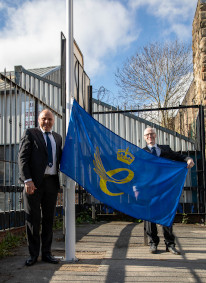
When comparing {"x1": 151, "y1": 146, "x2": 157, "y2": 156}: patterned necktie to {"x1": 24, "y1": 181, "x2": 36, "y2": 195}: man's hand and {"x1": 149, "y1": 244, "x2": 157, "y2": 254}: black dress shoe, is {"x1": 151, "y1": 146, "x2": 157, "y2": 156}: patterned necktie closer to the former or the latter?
{"x1": 149, "y1": 244, "x2": 157, "y2": 254}: black dress shoe

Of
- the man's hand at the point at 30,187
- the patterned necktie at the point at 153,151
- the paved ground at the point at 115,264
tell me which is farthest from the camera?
the patterned necktie at the point at 153,151

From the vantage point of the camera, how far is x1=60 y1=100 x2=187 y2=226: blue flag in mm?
4215

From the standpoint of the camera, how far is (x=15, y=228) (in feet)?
18.2

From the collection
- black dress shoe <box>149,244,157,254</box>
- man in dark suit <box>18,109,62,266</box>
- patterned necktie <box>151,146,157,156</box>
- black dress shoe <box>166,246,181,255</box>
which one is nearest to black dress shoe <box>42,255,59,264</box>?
man in dark suit <box>18,109,62,266</box>

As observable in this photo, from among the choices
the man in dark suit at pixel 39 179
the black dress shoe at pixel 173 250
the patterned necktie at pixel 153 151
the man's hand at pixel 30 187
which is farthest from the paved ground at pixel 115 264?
the patterned necktie at pixel 153 151

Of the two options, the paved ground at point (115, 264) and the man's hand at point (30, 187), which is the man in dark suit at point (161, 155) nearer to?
the paved ground at point (115, 264)

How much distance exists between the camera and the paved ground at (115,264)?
3.53 meters

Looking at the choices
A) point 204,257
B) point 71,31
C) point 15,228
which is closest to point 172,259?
point 204,257

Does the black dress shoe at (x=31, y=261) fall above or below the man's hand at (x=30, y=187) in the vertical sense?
below

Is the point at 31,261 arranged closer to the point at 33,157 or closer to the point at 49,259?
the point at 49,259

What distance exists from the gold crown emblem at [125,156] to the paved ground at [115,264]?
133 centimetres

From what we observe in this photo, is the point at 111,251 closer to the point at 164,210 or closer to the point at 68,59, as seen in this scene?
the point at 164,210

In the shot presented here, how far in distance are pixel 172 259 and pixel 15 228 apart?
9.03ft

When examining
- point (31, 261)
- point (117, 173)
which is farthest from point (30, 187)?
point (117, 173)
